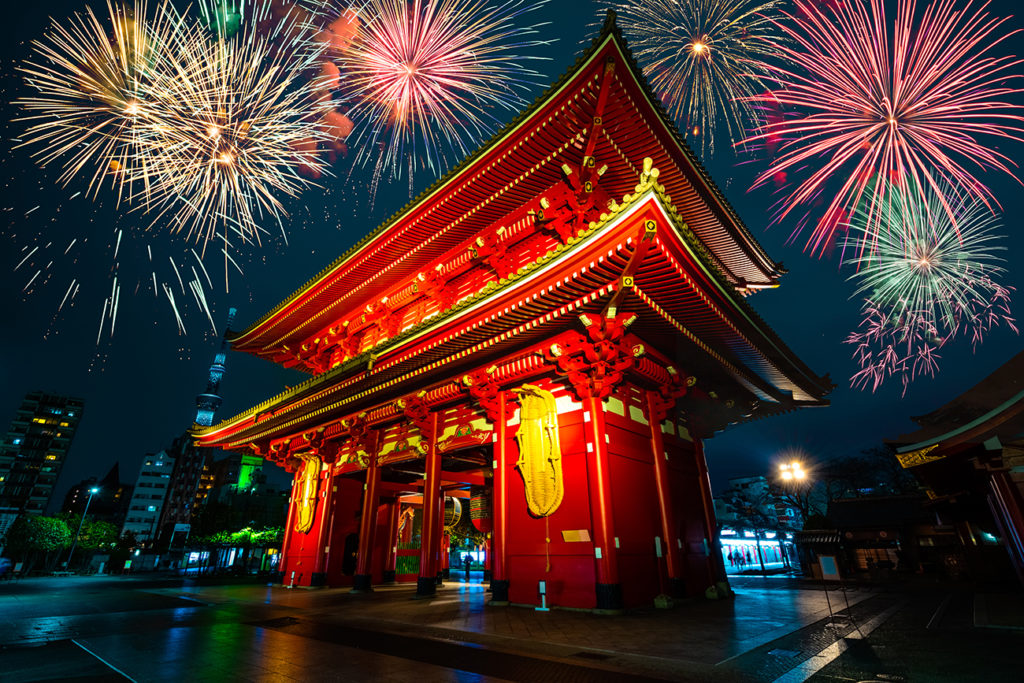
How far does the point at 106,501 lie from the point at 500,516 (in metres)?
121

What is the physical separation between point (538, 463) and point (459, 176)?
8.35m

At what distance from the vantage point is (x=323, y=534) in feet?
56.3

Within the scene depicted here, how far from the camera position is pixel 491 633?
295 inches

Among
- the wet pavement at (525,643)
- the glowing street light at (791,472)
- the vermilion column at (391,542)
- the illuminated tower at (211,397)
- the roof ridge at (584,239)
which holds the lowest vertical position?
the wet pavement at (525,643)

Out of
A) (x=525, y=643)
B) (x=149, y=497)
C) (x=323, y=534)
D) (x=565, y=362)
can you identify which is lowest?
(x=525, y=643)

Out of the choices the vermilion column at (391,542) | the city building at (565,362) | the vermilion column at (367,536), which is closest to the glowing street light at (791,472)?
the city building at (565,362)

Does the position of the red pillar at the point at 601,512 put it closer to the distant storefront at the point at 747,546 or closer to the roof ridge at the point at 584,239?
the roof ridge at the point at 584,239

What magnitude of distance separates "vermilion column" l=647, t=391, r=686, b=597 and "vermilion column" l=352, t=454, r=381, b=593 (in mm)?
9529

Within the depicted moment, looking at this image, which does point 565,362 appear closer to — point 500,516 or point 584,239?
point 584,239

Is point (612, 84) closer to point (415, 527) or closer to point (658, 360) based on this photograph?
point (658, 360)

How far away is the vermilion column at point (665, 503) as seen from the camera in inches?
417

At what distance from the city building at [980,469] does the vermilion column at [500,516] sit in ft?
31.5

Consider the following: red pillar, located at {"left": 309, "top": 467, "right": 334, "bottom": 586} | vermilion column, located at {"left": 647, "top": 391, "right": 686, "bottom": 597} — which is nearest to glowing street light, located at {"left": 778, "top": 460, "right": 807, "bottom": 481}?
vermilion column, located at {"left": 647, "top": 391, "right": 686, "bottom": 597}

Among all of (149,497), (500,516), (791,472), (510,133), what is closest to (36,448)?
(149,497)
